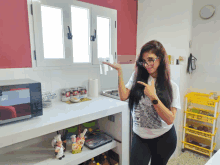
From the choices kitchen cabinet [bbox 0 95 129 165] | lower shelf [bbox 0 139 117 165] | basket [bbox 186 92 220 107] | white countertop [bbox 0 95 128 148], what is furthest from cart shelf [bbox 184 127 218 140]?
lower shelf [bbox 0 139 117 165]

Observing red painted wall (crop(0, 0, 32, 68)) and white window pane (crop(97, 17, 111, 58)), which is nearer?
red painted wall (crop(0, 0, 32, 68))

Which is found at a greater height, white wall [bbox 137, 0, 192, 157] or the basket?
white wall [bbox 137, 0, 192, 157]

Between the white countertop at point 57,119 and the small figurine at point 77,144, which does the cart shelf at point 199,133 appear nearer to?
the white countertop at point 57,119

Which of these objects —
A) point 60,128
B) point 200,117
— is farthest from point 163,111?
point 200,117

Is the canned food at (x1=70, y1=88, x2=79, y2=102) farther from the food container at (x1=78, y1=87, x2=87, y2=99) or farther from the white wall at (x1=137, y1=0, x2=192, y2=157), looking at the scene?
the white wall at (x1=137, y1=0, x2=192, y2=157)

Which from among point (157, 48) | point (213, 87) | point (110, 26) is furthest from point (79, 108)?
point (213, 87)

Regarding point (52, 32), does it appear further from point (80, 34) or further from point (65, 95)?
point (65, 95)

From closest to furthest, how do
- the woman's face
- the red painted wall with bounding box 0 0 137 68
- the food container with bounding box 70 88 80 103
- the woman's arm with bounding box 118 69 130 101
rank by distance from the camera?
the woman's face, the woman's arm with bounding box 118 69 130 101, the red painted wall with bounding box 0 0 137 68, the food container with bounding box 70 88 80 103

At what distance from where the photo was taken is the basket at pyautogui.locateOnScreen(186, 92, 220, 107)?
212 cm

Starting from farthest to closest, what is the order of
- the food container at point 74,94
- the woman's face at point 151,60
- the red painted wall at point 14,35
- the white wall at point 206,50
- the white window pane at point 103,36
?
the white wall at point 206,50, the white window pane at point 103,36, the food container at point 74,94, the red painted wall at point 14,35, the woman's face at point 151,60

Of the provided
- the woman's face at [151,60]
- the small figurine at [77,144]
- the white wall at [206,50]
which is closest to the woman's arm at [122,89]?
the woman's face at [151,60]

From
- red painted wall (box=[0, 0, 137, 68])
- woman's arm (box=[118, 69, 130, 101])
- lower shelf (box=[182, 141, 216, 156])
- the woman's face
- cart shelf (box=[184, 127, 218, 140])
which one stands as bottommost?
lower shelf (box=[182, 141, 216, 156])

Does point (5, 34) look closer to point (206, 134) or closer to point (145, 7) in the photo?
point (145, 7)

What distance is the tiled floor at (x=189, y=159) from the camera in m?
2.19
